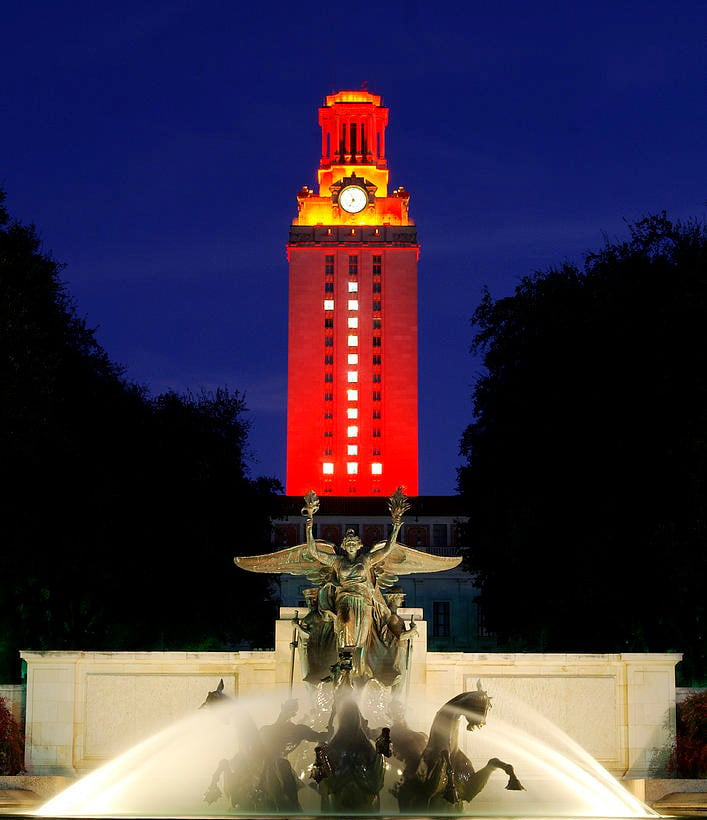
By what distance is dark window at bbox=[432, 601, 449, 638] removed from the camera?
99.1 m

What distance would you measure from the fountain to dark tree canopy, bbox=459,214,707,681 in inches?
309

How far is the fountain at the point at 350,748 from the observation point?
2495 centimetres

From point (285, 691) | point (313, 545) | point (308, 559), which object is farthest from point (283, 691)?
point (313, 545)

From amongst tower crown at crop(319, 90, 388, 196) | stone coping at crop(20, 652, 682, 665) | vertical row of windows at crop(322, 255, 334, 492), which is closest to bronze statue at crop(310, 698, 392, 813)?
stone coping at crop(20, 652, 682, 665)

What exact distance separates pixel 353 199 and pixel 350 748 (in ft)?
455

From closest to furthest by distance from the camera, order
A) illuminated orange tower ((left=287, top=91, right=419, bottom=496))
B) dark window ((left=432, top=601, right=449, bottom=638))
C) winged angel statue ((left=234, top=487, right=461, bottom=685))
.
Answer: winged angel statue ((left=234, top=487, right=461, bottom=685))
dark window ((left=432, top=601, right=449, bottom=638))
illuminated orange tower ((left=287, top=91, right=419, bottom=496))

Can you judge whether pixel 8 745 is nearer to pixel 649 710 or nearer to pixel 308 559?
pixel 308 559

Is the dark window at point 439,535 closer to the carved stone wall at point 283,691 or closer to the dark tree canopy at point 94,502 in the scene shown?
the dark tree canopy at point 94,502

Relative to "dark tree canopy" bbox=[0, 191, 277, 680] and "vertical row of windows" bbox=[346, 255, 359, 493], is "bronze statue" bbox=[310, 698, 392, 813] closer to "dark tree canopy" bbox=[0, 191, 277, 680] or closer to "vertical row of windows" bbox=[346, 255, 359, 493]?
"dark tree canopy" bbox=[0, 191, 277, 680]

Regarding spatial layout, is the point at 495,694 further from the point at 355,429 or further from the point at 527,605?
the point at 355,429

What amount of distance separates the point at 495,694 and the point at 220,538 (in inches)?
746

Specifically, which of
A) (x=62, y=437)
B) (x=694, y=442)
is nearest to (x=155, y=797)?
(x=62, y=437)

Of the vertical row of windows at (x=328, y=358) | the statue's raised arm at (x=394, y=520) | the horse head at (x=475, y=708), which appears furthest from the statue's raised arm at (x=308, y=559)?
the vertical row of windows at (x=328, y=358)

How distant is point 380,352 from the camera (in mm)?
153875
